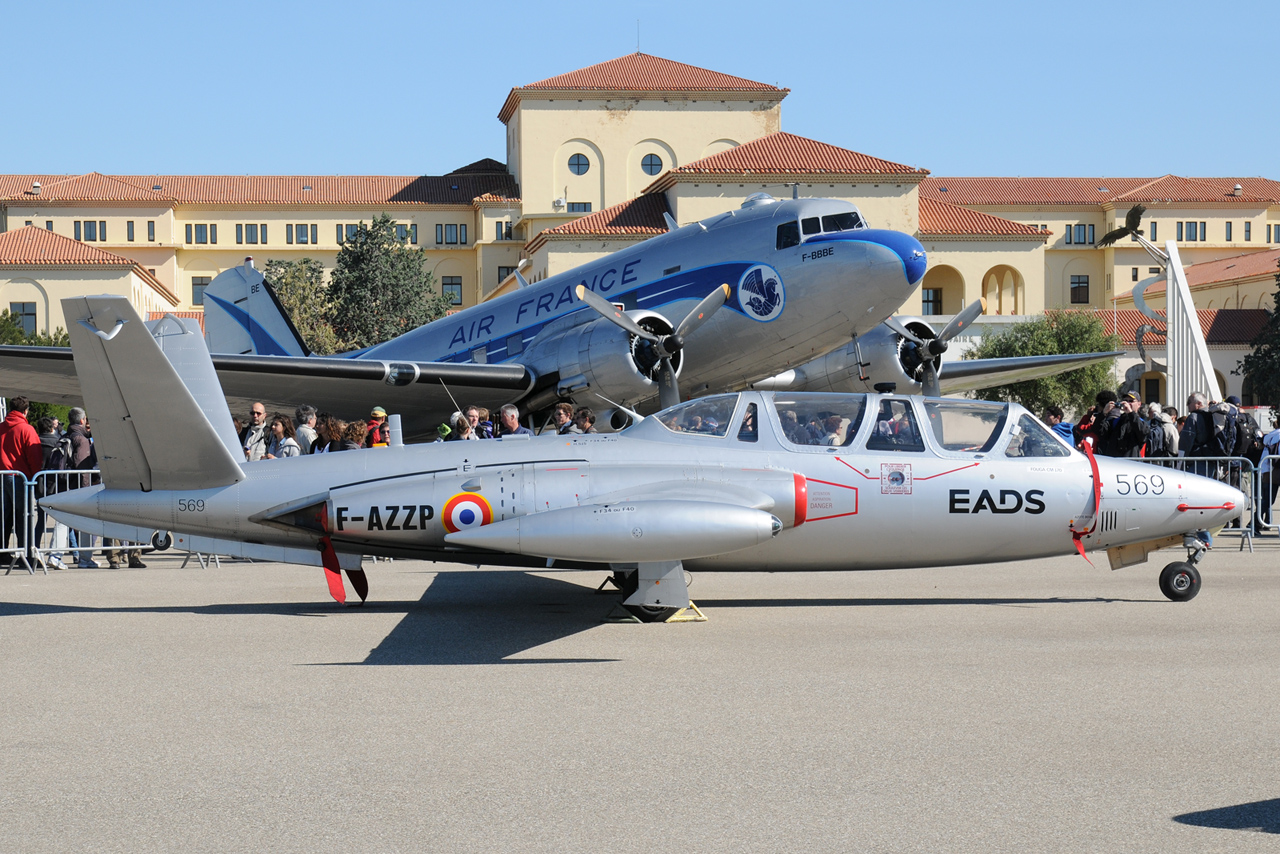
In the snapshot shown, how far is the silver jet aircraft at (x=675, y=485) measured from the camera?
10148mm

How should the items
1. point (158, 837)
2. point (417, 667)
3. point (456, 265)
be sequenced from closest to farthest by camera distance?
point (158, 837) → point (417, 667) → point (456, 265)

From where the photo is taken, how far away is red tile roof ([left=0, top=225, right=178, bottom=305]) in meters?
93.7

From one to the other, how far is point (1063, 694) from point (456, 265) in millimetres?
106802

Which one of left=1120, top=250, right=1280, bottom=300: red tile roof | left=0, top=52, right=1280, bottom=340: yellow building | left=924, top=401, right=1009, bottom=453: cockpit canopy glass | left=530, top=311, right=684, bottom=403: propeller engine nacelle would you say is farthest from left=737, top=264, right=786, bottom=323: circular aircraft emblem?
left=1120, top=250, right=1280, bottom=300: red tile roof

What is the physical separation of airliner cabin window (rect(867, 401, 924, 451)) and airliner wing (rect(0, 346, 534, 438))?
422 inches

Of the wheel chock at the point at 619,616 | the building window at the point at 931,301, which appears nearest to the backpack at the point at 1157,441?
the wheel chock at the point at 619,616

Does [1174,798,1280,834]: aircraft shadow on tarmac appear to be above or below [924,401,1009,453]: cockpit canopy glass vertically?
below

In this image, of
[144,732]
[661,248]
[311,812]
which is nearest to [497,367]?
[661,248]

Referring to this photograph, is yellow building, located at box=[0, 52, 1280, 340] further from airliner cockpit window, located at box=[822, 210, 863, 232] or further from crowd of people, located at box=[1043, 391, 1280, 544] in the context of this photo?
crowd of people, located at box=[1043, 391, 1280, 544]

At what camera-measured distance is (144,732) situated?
669 centimetres

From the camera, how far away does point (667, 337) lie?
1883 cm

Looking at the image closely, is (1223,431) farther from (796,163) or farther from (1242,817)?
(796,163)

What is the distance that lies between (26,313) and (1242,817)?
102 m

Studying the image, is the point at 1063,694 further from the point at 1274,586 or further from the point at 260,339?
the point at 260,339
